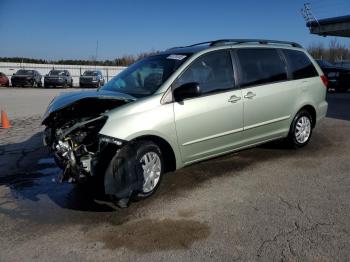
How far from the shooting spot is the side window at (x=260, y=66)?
224 inches

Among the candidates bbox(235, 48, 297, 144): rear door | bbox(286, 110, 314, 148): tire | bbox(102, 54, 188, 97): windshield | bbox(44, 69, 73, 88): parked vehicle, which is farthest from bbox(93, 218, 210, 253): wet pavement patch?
bbox(44, 69, 73, 88): parked vehicle

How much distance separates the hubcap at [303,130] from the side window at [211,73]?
1.93m

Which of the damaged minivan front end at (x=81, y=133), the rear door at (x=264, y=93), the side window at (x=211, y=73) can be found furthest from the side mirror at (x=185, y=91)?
the rear door at (x=264, y=93)

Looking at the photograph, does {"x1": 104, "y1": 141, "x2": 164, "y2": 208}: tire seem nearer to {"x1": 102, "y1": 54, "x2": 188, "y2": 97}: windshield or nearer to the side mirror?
the side mirror

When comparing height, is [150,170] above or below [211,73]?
below

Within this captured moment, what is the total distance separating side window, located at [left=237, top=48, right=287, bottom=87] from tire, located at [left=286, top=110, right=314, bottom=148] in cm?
83

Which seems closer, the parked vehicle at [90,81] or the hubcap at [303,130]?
the hubcap at [303,130]

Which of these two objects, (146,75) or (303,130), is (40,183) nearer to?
(146,75)

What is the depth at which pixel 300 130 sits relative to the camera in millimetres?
6785

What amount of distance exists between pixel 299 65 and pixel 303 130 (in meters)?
1.15

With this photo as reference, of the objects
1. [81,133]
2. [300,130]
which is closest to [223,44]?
[300,130]

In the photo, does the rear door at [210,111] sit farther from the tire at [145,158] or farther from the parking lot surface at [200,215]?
the parking lot surface at [200,215]

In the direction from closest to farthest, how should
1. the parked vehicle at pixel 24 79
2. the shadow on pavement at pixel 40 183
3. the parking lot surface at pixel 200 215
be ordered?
the parking lot surface at pixel 200 215, the shadow on pavement at pixel 40 183, the parked vehicle at pixel 24 79

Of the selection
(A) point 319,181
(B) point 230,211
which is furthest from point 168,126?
(A) point 319,181
